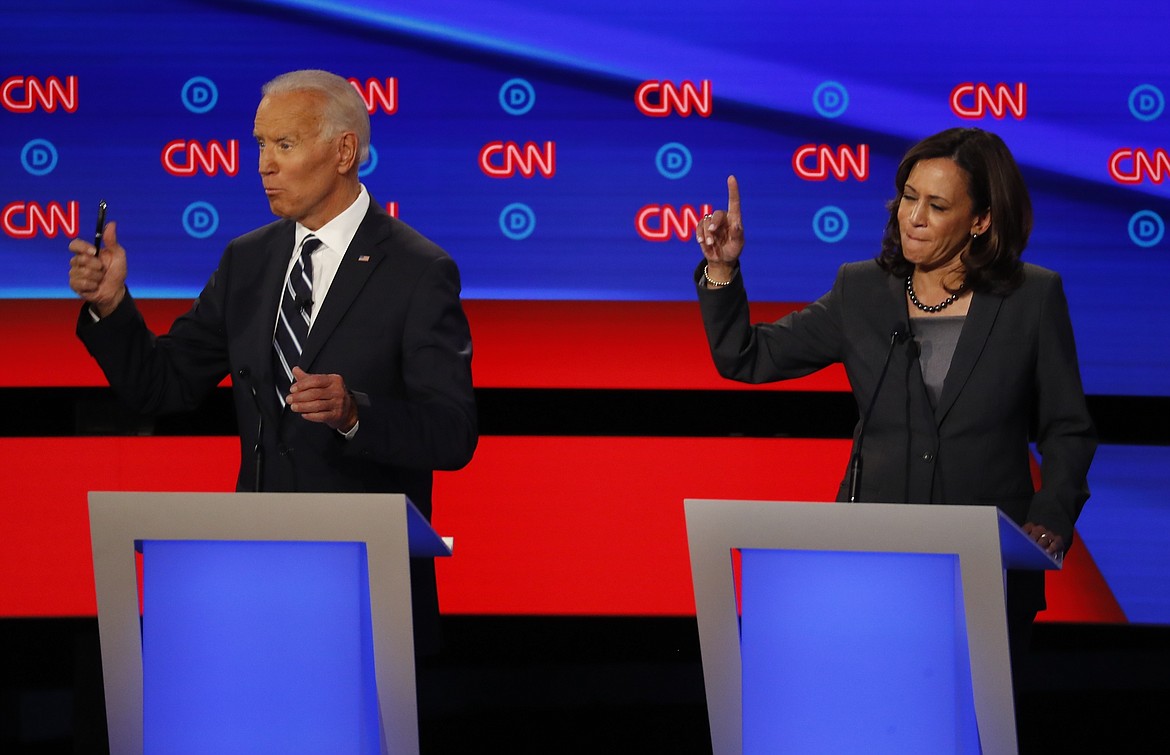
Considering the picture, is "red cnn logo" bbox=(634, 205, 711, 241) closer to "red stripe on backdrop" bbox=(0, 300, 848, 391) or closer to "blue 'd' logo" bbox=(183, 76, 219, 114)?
"red stripe on backdrop" bbox=(0, 300, 848, 391)

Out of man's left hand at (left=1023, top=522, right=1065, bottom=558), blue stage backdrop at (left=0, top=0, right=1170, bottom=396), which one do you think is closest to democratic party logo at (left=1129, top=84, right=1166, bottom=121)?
blue stage backdrop at (left=0, top=0, right=1170, bottom=396)

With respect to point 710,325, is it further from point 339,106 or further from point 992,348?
point 339,106

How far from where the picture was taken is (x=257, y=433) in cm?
244

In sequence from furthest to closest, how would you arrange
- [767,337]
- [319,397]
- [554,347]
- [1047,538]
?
[554,347], [767,337], [1047,538], [319,397]

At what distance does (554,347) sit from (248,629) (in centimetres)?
190

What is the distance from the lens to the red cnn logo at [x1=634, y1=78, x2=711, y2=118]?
368 centimetres

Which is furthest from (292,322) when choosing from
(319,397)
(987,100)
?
(987,100)

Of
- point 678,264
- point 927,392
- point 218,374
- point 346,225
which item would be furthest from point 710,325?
point 678,264

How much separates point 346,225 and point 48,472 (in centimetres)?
168

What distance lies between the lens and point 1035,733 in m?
3.44

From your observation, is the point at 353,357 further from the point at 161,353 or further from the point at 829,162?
the point at 829,162

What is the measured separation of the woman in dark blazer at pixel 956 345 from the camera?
7.93 feet

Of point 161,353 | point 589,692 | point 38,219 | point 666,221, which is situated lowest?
point 589,692

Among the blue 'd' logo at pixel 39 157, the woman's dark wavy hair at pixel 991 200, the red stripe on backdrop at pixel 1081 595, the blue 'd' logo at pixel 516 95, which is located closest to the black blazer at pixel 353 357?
the woman's dark wavy hair at pixel 991 200
